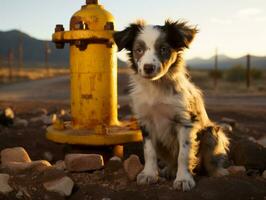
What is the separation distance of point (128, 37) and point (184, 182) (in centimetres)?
158

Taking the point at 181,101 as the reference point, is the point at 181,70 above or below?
above

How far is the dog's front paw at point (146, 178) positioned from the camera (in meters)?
4.65

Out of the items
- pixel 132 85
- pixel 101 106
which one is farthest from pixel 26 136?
pixel 132 85

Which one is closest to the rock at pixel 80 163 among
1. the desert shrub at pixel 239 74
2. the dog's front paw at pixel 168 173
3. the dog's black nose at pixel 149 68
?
the dog's front paw at pixel 168 173

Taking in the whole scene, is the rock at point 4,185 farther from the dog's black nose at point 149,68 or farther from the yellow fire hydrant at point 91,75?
the dog's black nose at point 149,68

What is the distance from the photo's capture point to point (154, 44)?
448cm

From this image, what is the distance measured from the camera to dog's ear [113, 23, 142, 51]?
4801 mm

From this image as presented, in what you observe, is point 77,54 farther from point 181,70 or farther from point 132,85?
point 181,70

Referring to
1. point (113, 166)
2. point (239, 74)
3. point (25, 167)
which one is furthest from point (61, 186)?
point (239, 74)

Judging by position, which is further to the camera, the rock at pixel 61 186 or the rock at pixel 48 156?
the rock at pixel 48 156

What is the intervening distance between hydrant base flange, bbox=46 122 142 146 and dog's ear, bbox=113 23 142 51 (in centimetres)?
127

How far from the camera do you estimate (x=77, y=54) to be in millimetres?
5961

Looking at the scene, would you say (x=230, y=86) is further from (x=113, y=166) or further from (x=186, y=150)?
(x=186, y=150)

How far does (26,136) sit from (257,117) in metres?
5.85
